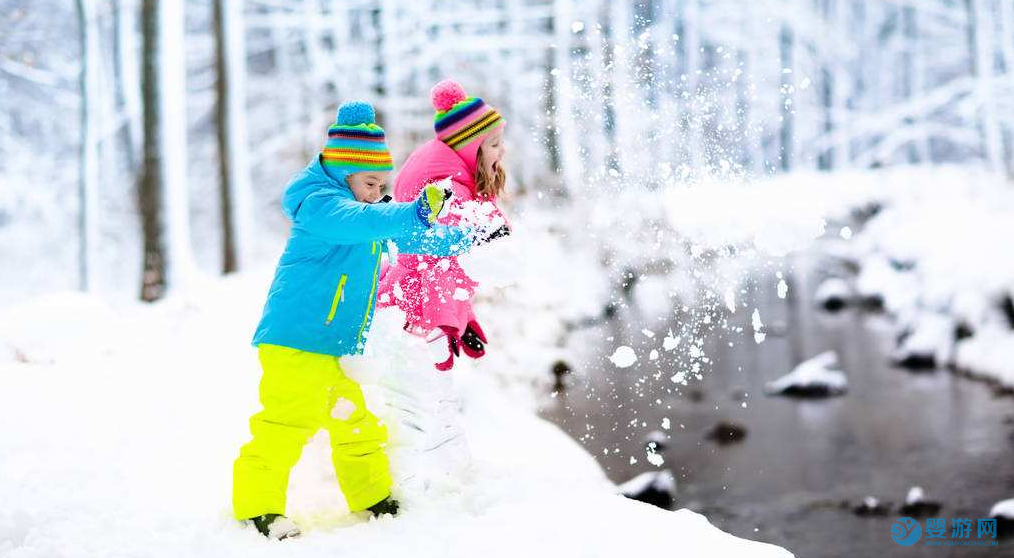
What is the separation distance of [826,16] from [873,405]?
21555 millimetres

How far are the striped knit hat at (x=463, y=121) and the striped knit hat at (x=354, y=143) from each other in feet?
1.22

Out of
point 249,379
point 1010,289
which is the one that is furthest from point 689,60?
point 249,379

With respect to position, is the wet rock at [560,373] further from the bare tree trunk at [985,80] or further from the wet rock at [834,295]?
the bare tree trunk at [985,80]

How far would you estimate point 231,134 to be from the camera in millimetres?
9797

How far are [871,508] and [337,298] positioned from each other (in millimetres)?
4107

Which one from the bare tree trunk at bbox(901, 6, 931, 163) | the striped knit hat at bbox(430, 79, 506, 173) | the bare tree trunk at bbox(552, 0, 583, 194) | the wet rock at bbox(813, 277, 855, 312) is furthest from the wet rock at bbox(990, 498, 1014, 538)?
the bare tree trunk at bbox(901, 6, 931, 163)

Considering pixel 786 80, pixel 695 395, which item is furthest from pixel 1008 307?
pixel 786 80

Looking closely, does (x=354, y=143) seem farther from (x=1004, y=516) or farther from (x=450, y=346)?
(x=1004, y=516)

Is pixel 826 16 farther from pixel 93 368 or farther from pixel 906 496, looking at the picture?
pixel 93 368

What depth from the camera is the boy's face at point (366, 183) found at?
306 cm

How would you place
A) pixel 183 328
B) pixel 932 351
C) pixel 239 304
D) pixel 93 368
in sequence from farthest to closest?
pixel 932 351
pixel 239 304
pixel 183 328
pixel 93 368

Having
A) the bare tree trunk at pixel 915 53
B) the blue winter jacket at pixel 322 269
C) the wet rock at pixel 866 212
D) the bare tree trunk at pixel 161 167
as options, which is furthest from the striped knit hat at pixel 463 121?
the bare tree trunk at pixel 915 53

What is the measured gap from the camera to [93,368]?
4.84 metres

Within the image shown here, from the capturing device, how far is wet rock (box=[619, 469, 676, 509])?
18.2ft
